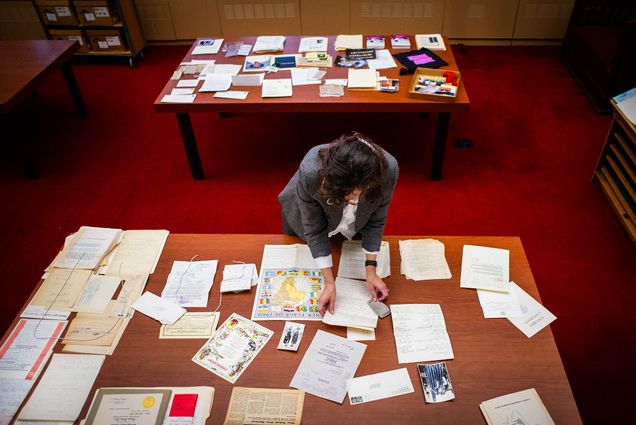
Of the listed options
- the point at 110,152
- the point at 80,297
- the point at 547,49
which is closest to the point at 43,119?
the point at 110,152

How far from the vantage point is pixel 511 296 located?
5.40 ft

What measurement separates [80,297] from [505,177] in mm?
2758

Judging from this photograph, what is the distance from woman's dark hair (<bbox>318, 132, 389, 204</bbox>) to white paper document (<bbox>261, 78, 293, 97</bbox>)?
5.05ft

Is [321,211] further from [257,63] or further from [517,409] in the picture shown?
[257,63]

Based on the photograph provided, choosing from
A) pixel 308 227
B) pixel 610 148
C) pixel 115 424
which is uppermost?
pixel 308 227

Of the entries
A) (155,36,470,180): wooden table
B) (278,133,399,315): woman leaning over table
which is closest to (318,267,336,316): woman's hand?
(278,133,399,315): woman leaning over table

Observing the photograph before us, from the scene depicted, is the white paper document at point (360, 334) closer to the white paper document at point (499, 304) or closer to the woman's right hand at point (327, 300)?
the woman's right hand at point (327, 300)

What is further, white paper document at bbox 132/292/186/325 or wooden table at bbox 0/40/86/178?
wooden table at bbox 0/40/86/178

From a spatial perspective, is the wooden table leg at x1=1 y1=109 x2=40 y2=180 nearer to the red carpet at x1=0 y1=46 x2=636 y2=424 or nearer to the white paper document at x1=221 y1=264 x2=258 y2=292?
the red carpet at x1=0 y1=46 x2=636 y2=424

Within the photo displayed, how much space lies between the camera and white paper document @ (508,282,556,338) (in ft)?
5.06

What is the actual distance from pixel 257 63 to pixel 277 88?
0.41m

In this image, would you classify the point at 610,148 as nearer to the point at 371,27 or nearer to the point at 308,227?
the point at 308,227

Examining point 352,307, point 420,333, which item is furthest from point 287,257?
point 420,333

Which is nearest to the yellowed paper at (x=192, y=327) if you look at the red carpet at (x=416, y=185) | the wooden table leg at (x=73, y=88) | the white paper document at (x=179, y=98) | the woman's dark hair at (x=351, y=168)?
the woman's dark hair at (x=351, y=168)
